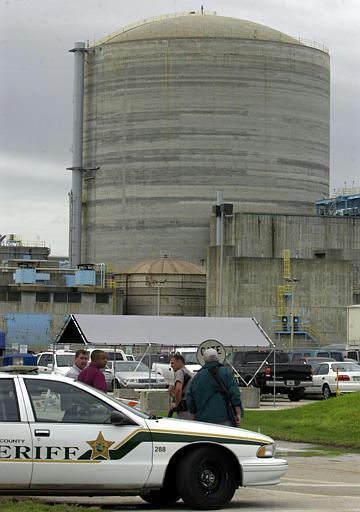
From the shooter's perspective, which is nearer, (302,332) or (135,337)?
(135,337)

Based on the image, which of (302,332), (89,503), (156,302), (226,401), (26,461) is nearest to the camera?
(26,461)

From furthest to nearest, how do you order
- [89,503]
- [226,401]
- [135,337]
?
[135,337] < [226,401] < [89,503]

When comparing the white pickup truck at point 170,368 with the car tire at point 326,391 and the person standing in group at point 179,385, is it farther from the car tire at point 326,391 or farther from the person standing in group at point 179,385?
the person standing in group at point 179,385

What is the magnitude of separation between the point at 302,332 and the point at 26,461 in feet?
261

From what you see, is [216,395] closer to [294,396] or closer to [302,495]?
[302,495]

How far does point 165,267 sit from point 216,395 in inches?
3194

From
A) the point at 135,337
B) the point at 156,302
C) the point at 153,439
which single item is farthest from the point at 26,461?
the point at 156,302

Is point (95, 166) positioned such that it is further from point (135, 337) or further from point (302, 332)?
point (135, 337)

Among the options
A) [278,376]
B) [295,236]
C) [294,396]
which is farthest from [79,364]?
[295,236]

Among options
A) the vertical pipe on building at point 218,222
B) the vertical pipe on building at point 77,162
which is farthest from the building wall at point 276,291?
the vertical pipe on building at point 77,162

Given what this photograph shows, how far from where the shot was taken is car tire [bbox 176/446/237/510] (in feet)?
48.3

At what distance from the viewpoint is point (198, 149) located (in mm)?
101250

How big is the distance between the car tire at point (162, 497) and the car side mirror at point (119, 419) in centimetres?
93

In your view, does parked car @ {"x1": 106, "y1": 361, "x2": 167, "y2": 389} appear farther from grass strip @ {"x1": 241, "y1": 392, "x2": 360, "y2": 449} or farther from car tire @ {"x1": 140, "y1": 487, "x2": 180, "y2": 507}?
car tire @ {"x1": 140, "y1": 487, "x2": 180, "y2": 507}
